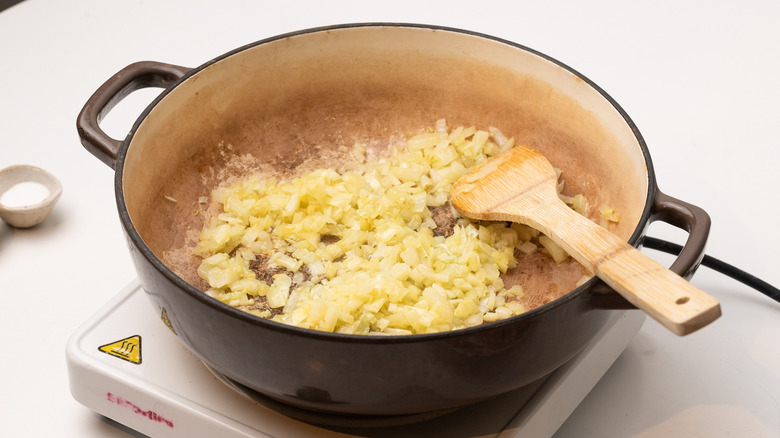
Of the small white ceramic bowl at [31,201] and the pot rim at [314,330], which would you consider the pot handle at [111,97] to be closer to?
the pot rim at [314,330]

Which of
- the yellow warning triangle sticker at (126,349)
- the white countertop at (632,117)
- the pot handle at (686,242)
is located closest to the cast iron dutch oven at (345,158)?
the pot handle at (686,242)

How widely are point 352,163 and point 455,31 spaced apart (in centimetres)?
30

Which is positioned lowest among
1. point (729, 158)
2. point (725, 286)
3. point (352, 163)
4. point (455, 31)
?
point (725, 286)

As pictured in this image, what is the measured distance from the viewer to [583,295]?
902 mm

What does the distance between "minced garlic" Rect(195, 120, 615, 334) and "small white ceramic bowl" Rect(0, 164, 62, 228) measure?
381mm

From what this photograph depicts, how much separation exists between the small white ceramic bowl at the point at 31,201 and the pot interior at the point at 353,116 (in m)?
0.36

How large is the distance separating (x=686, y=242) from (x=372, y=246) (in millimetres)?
523

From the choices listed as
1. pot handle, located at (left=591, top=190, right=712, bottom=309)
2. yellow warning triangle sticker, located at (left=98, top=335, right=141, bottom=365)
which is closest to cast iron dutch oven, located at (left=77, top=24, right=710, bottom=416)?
pot handle, located at (left=591, top=190, right=712, bottom=309)

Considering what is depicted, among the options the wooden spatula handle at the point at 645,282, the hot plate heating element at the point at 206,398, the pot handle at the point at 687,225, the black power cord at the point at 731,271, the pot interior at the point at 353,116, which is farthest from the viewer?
the black power cord at the point at 731,271

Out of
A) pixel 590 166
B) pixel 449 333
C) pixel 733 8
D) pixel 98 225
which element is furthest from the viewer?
pixel 733 8

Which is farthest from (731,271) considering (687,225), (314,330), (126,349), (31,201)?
(31,201)

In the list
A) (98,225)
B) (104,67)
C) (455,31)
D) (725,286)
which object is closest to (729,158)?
(725,286)

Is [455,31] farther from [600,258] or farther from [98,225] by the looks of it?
[98,225]

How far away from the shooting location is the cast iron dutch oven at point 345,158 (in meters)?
0.88
